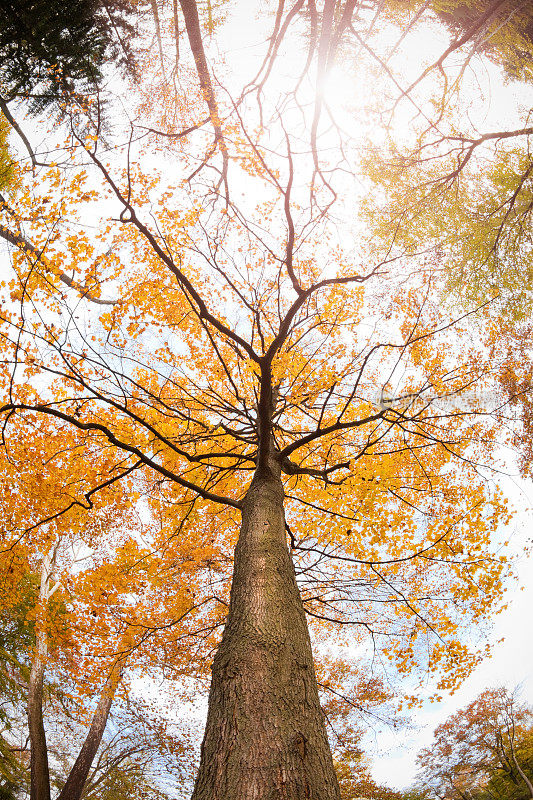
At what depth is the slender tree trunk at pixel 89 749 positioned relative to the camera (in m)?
6.68

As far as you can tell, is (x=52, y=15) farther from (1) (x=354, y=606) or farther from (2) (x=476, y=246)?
(1) (x=354, y=606)

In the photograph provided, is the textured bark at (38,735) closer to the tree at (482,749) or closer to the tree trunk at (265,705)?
the tree trunk at (265,705)

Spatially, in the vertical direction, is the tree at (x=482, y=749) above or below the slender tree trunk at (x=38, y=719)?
below

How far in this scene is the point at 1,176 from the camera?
21.2 ft

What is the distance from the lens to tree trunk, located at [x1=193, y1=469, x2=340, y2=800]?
1.36m

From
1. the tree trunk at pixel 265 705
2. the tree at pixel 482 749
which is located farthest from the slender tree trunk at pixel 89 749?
the tree at pixel 482 749

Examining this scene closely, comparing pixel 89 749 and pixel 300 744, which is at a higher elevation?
pixel 300 744

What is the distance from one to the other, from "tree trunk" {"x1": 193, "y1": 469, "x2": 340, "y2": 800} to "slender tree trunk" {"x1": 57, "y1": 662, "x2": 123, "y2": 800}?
18.2 feet

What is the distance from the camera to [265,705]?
1.62 m

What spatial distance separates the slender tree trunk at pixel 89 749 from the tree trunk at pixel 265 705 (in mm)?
5539

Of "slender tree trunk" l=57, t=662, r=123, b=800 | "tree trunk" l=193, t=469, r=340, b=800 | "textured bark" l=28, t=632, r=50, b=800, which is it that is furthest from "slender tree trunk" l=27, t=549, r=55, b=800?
"tree trunk" l=193, t=469, r=340, b=800

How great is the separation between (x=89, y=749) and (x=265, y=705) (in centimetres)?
868

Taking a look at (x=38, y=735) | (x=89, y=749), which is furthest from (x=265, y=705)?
(x=89, y=749)

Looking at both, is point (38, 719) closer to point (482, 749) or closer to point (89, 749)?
point (89, 749)
